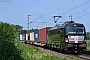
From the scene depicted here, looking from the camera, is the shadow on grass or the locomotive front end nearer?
the shadow on grass

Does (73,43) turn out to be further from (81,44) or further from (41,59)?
(41,59)

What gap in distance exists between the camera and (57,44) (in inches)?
1161

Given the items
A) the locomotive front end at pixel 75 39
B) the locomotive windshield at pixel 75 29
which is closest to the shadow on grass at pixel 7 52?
the locomotive front end at pixel 75 39

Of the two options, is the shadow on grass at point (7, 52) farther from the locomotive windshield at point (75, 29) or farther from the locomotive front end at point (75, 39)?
the locomotive windshield at point (75, 29)

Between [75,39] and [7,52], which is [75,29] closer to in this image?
[75,39]

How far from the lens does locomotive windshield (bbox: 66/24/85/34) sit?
26.2 metres

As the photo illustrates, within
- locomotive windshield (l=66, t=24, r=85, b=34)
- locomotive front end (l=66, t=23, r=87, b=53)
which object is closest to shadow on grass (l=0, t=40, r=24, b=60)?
locomotive front end (l=66, t=23, r=87, b=53)

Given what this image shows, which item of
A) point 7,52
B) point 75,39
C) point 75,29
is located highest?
point 75,29

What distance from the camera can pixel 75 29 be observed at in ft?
86.6

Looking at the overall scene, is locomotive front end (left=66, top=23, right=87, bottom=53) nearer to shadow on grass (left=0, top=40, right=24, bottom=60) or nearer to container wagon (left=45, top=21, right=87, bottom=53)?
container wagon (left=45, top=21, right=87, bottom=53)

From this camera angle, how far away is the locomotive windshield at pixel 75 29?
26.2 meters

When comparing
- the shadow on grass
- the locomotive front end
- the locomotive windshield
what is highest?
the locomotive windshield

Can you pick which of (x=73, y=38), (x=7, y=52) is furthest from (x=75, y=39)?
(x=7, y=52)

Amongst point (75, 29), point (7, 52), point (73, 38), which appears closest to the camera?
point (7, 52)
